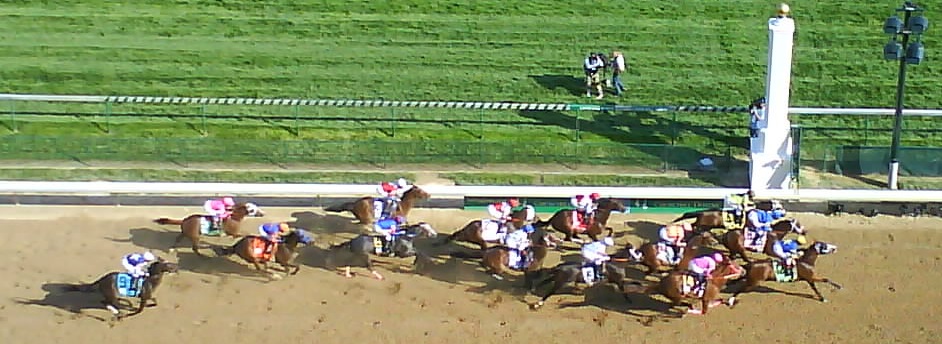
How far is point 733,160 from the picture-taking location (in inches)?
728

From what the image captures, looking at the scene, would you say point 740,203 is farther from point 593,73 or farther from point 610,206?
point 593,73

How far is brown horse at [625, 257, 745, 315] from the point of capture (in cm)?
1273

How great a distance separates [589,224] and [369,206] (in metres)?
2.77

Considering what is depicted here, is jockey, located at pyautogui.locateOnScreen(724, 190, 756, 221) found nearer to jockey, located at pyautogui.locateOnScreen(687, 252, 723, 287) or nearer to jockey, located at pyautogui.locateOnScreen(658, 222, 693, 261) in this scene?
jockey, located at pyautogui.locateOnScreen(658, 222, 693, 261)

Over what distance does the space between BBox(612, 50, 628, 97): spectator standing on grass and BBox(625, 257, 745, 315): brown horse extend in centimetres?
853

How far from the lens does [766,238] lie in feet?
45.8

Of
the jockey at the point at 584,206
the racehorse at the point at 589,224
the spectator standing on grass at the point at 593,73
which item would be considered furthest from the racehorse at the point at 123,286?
the spectator standing on grass at the point at 593,73

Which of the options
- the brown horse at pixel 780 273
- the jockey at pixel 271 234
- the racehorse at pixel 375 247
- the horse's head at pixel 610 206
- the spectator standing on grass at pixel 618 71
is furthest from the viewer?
the spectator standing on grass at pixel 618 71

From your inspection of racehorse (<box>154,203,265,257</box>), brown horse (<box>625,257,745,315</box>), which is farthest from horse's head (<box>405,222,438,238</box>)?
brown horse (<box>625,257,745,315</box>)

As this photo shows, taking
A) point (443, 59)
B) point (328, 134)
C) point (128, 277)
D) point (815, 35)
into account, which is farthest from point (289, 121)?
point (815, 35)

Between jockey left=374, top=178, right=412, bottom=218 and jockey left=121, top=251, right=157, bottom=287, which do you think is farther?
jockey left=374, top=178, right=412, bottom=218

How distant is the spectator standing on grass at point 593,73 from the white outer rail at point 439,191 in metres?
4.54

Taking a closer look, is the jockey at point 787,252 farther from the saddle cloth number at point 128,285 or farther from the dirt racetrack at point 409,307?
the saddle cloth number at point 128,285

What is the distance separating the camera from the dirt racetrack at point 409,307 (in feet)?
41.5
